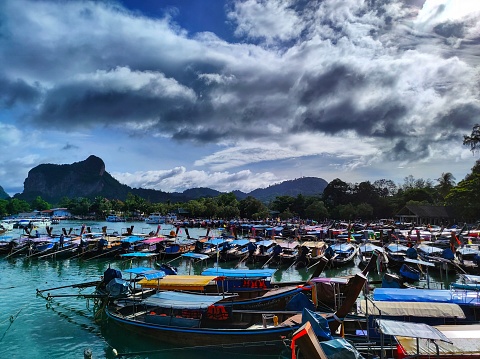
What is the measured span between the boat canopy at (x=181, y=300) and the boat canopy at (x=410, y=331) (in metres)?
8.40

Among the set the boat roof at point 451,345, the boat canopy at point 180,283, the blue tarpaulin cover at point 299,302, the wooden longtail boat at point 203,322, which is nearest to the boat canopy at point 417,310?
the boat roof at point 451,345

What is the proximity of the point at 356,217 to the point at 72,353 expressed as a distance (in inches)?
3608

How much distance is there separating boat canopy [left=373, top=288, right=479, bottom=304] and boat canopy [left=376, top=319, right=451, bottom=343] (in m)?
5.51

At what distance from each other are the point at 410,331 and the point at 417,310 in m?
5.21

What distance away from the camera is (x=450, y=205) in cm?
8506

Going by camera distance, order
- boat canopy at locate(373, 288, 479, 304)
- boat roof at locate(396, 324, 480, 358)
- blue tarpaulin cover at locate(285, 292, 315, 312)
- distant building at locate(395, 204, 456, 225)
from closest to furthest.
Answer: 1. boat roof at locate(396, 324, 480, 358)
2. boat canopy at locate(373, 288, 479, 304)
3. blue tarpaulin cover at locate(285, 292, 315, 312)
4. distant building at locate(395, 204, 456, 225)

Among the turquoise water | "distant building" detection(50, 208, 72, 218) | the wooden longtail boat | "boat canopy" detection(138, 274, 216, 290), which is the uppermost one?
"distant building" detection(50, 208, 72, 218)

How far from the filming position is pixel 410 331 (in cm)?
920

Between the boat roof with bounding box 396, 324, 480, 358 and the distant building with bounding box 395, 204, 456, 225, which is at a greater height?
the distant building with bounding box 395, 204, 456, 225

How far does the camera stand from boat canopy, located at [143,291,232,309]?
1605cm

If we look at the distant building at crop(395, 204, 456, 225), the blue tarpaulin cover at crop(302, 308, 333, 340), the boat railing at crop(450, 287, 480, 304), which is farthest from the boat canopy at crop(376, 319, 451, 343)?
the distant building at crop(395, 204, 456, 225)

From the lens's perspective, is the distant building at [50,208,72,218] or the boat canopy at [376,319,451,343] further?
the distant building at [50,208,72,218]

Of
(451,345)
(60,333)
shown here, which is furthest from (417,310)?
(60,333)

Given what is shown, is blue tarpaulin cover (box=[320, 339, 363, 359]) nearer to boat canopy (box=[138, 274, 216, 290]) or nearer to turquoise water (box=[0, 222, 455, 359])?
turquoise water (box=[0, 222, 455, 359])
